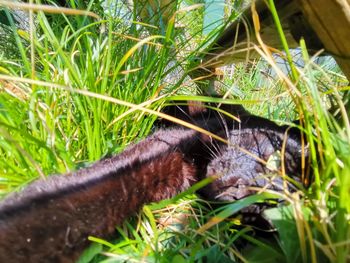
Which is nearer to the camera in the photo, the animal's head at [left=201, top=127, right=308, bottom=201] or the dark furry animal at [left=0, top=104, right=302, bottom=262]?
the dark furry animal at [left=0, top=104, right=302, bottom=262]

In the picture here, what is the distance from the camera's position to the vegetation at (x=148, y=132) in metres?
0.54

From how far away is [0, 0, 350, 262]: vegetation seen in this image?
543 millimetres

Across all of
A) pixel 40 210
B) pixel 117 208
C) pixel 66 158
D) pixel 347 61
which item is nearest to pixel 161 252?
pixel 117 208

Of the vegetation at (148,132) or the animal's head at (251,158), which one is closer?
the vegetation at (148,132)

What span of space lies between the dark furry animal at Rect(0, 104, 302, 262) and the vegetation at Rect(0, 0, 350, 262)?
0.14 ft

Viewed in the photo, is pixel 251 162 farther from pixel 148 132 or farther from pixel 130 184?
pixel 148 132

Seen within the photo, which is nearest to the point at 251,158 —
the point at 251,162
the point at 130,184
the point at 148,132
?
the point at 251,162

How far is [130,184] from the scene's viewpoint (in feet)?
2.41

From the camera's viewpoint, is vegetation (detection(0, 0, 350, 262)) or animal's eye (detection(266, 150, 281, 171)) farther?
animal's eye (detection(266, 150, 281, 171))

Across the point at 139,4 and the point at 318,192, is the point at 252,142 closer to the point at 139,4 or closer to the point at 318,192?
the point at 318,192

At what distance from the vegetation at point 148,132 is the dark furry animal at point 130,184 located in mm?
42

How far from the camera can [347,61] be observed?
0.73 meters

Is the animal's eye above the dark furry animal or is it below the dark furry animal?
below

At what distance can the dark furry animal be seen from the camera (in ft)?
1.83
